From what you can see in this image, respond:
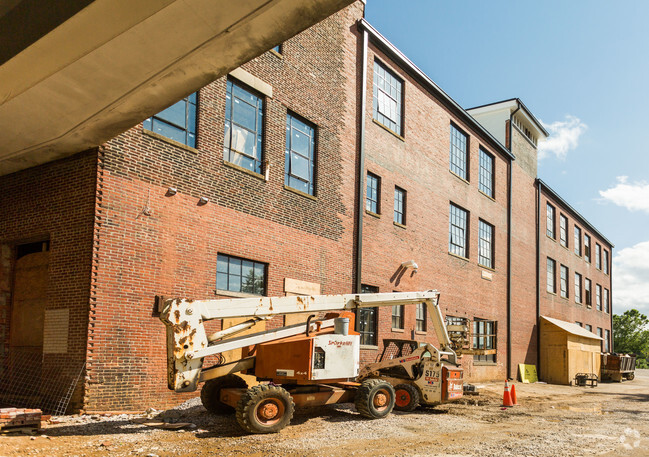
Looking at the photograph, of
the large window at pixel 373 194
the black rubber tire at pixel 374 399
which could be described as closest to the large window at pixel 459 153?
the large window at pixel 373 194

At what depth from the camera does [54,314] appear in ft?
39.7

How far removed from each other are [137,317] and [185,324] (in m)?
3.07

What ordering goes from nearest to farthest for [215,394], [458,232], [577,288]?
1. [215,394]
2. [458,232]
3. [577,288]

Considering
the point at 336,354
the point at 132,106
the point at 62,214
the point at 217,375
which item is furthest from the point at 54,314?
the point at 336,354

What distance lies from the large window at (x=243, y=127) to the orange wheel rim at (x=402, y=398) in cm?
663

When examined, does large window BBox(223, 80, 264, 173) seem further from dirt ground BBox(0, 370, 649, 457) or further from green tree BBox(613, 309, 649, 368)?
green tree BBox(613, 309, 649, 368)

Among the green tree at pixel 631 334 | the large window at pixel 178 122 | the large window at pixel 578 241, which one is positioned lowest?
the green tree at pixel 631 334

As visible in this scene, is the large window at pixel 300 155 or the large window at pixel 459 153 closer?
the large window at pixel 300 155

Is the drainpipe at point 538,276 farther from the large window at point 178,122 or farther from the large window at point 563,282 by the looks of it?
the large window at point 178,122

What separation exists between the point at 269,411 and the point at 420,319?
1342 cm

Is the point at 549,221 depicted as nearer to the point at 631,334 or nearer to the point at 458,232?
the point at 458,232

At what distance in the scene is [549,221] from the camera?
3822 centimetres

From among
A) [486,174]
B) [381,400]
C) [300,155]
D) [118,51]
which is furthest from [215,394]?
[486,174]

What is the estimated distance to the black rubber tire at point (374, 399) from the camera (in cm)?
1166
